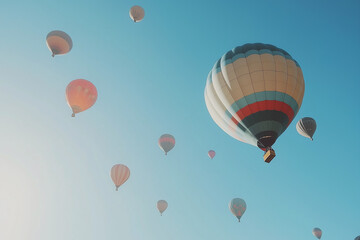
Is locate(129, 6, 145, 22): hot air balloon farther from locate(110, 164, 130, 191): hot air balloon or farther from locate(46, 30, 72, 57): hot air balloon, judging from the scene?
locate(110, 164, 130, 191): hot air balloon

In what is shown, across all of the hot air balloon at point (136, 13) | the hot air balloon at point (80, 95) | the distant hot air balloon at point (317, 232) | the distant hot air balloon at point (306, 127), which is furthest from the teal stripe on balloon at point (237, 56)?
the distant hot air balloon at point (317, 232)

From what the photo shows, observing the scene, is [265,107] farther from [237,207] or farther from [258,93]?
[237,207]

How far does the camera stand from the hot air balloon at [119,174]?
754 inches

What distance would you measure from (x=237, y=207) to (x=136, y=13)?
704 inches

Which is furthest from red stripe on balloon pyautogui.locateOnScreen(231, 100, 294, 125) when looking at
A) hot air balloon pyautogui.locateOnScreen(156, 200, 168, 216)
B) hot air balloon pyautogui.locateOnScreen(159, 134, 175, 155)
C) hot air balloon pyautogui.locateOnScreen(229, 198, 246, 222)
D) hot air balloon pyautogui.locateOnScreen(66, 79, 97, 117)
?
hot air balloon pyautogui.locateOnScreen(156, 200, 168, 216)

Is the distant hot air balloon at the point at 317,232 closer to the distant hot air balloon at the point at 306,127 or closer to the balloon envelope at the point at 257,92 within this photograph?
the distant hot air balloon at the point at 306,127

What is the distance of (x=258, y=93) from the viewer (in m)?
12.9

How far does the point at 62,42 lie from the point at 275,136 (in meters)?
14.4

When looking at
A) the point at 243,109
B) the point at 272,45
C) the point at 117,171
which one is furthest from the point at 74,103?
the point at 272,45

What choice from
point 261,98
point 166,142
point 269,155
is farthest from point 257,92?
point 166,142

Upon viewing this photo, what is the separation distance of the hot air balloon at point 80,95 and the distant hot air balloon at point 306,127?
15501 mm

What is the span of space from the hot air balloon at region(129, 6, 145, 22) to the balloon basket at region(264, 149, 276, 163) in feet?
48.4

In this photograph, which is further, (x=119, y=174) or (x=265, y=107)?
(x=119, y=174)

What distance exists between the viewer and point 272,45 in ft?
48.1
